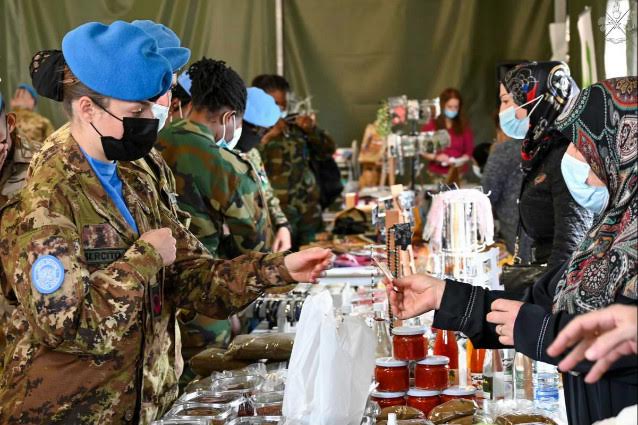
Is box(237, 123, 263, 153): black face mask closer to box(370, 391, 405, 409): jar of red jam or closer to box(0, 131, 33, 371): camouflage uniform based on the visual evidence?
box(0, 131, 33, 371): camouflage uniform

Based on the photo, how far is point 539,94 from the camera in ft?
12.7

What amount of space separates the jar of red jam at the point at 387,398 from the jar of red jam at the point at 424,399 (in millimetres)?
32

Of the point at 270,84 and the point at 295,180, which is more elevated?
the point at 270,84

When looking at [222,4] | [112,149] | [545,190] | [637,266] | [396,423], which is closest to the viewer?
[637,266]

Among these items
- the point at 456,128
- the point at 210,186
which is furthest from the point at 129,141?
the point at 456,128

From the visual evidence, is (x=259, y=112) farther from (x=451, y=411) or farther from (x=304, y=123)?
(x=451, y=411)

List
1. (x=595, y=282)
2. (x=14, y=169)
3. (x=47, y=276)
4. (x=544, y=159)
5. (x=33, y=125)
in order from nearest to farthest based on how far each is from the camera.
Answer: (x=595, y=282)
(x=47, y=276)
(x=14, y=169)
(x=544, y=159)
(x=33, y=125)

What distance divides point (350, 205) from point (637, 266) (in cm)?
505

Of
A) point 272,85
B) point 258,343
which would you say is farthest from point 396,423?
point 272,85

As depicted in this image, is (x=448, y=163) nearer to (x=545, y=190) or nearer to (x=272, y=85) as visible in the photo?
(x=272, y=85)

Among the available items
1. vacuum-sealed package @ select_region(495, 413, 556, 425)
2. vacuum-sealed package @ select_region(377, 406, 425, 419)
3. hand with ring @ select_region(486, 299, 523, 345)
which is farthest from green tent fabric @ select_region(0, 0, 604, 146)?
hand with ring @ select_region(486, 299, 523, 345)

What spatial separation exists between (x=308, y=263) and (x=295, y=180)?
4.03m

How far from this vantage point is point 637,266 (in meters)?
1.75

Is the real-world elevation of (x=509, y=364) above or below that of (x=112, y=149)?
below
